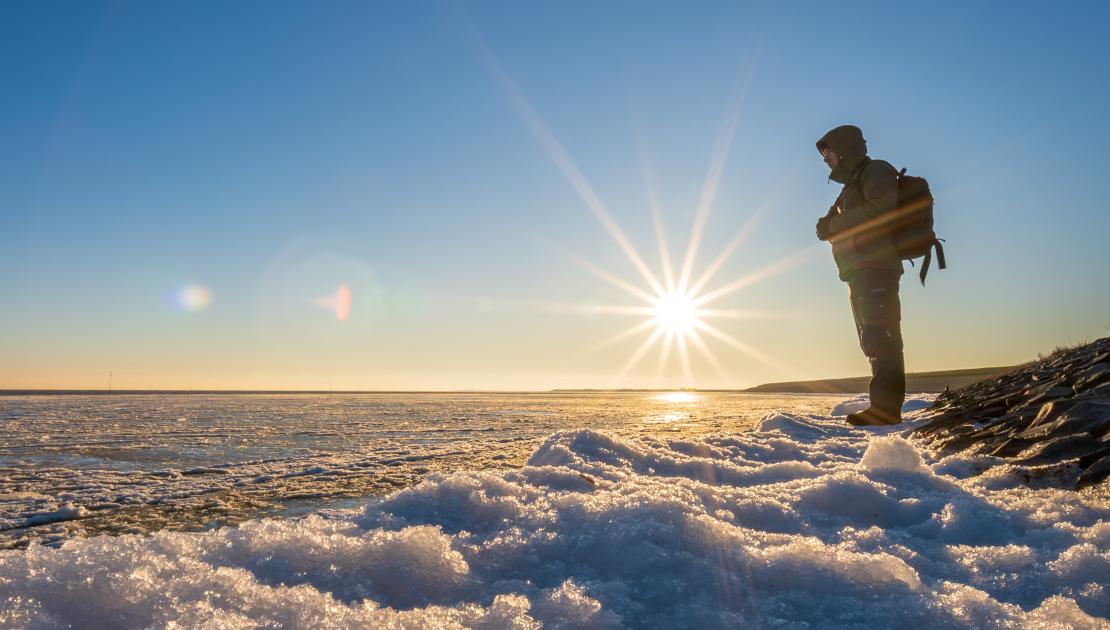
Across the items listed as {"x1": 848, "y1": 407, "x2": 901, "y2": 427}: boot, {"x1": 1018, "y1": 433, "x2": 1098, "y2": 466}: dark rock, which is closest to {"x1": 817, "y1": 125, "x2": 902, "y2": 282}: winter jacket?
{"x1": 848, "y1": 407, "x2": 901, "y2": 427}: boot

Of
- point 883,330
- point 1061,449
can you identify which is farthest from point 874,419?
point 1061,449

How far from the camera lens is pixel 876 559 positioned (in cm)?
166

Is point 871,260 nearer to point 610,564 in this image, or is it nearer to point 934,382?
Answer: point 610,564

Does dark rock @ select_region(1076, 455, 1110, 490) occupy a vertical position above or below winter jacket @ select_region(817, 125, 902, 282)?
below

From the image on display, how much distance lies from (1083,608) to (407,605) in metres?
1.73

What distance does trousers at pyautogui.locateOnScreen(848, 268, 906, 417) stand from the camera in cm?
683

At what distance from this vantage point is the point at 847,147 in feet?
23.2

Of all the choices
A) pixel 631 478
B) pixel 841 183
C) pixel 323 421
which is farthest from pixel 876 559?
pixel 323 421

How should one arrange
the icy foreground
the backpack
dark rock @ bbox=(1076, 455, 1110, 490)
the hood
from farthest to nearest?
the hood
the backpack
dark rock @ bbox=(1076, 455, 1110, 490)
the icy foreground

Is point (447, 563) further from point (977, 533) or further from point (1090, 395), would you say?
point (1090, 395)

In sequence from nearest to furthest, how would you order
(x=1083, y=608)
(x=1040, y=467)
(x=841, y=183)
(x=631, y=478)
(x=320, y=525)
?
(x=1083, y=608) → (x=320, y=525) → (x=1040, y=467) → (x=631, y=478) → (x=841, y=183)

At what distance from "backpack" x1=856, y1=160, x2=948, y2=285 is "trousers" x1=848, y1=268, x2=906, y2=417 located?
1.19ft

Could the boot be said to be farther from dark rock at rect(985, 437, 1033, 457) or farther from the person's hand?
dark rock at rect(985, 437, 1033, 457)

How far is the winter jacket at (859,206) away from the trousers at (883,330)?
16 centimetres
